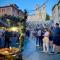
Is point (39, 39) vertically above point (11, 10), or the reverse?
point (11, 10)

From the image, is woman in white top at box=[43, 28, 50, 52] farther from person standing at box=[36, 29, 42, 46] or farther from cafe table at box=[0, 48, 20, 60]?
cafe table at box=[0, 48, 20, 60]

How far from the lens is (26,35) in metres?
1.95

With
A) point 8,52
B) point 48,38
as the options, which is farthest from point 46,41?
point 8,52

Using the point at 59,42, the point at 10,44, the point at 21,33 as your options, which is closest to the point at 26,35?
the point at 21,33

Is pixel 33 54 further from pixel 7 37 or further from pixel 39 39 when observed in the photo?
pixel 7 37

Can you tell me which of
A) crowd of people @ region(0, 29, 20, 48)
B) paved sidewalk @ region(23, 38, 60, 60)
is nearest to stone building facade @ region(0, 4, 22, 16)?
crowd of people @ region(0, 29, 20, 48)

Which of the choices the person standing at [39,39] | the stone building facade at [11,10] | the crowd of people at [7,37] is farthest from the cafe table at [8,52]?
the stone building facade at [11,10]

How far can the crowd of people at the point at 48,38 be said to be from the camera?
1.90 metres

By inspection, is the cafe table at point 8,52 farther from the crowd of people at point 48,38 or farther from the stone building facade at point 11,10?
the stone building facade at point 11,10

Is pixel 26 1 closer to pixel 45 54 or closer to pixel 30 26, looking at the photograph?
pixel 30 26

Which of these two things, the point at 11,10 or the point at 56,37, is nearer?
the point at 56,37

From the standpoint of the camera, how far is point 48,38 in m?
1.92

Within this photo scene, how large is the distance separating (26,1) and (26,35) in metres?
0.33

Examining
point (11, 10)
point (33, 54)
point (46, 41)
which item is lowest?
point (33, 54)
